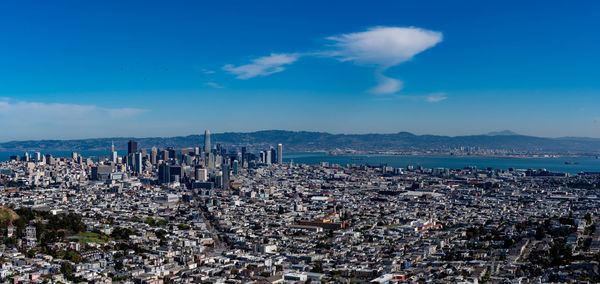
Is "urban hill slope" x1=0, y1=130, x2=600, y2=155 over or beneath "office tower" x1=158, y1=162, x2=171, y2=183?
over

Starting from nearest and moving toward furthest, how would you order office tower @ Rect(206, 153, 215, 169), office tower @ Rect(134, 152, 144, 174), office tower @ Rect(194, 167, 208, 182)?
office tower @ Rect(194, 167, 208, 182), office tower @ Rect(134, 152, 144, 174), office tower @ Rect(206, 153, 215, 169)

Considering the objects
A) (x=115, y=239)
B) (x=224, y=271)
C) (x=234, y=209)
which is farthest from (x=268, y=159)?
(x=224, y=271)

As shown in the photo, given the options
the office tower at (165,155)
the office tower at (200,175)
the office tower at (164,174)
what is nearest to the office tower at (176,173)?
the office tower at (164,174)

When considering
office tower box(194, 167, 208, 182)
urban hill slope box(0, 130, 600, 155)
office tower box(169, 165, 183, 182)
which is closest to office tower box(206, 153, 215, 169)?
office tower box(169, 165, 183, 182)

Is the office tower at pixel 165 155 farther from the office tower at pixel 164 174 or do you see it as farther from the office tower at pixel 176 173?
the office tower at pixel 164 174

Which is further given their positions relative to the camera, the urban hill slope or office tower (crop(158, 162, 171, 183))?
the urban hill slope

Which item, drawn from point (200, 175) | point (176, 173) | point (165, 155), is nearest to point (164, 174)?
point (176, 173)

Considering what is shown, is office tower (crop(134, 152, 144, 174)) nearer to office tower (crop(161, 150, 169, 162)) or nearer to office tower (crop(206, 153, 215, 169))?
office tower (crop(206, 153, 215, 169))

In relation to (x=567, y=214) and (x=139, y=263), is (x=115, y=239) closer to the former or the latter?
(x=139, y=263)

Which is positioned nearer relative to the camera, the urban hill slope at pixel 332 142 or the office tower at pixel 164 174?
the office tower at pixel 164 174
